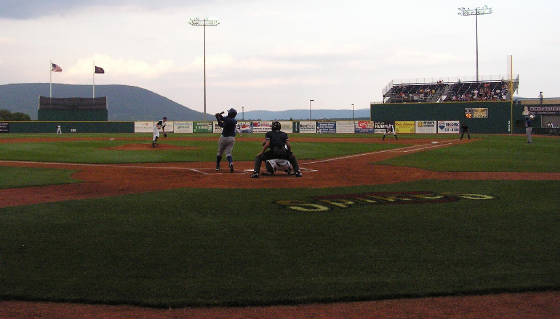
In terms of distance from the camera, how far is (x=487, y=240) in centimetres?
654

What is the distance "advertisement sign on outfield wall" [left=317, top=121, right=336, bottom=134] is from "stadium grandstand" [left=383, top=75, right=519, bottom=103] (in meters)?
10.2

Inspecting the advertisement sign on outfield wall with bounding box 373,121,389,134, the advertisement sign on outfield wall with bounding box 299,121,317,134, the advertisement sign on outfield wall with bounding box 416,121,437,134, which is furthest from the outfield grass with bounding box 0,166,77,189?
the advertisement sign on outfield wall with bounding box 416,121,437,134

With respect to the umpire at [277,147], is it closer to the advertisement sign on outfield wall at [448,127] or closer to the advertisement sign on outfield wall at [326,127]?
the advertisement sign on outfield wall at [448,127]

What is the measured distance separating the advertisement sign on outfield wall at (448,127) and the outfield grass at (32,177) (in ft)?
166

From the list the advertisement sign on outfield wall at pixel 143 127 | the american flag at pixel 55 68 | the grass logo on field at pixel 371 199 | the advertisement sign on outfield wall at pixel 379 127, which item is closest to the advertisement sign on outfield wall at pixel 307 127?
the advertisement sign on outfield wall at pixel 379 127

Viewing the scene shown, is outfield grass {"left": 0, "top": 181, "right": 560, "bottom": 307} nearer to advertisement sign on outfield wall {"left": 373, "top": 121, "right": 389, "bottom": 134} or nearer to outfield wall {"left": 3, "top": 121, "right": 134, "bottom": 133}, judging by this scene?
advertisement sign on outfield wall {"left": 373, "top": 121, "right": 389, "bottom": 134}

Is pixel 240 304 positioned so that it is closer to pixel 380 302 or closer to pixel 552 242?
pixel 380 302

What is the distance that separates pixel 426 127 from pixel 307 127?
13.9 meters

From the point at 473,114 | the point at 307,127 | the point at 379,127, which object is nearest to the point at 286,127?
the point at 307,127

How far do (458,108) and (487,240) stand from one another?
194 feet

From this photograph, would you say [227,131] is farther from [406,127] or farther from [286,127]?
[406,127]

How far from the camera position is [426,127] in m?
61.5

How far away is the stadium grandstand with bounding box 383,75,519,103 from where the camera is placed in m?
66.1

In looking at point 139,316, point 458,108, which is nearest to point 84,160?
point 139,316
